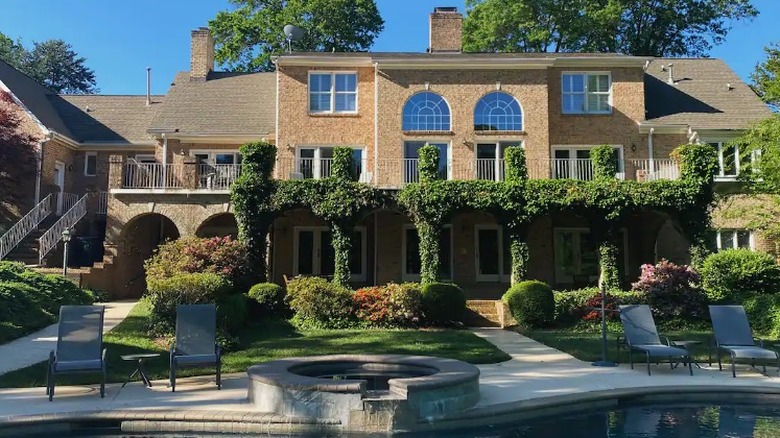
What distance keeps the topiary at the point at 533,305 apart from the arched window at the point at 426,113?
8.58 meters

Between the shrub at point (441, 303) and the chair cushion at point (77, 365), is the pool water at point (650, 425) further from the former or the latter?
the shrub at point (441, 303)

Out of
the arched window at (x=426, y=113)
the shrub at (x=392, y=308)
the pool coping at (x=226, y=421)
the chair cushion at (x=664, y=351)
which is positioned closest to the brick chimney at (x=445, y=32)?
the arched window at (x=426, y=113)

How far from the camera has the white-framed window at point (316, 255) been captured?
2391 cm

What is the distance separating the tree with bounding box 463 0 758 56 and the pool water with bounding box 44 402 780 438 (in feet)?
107

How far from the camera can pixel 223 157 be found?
25.1 metres

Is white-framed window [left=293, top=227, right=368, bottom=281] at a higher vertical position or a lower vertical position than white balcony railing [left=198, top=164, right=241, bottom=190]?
lower

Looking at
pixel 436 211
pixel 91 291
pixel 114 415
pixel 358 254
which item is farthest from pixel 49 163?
pixel 114 415

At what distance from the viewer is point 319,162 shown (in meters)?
23.1

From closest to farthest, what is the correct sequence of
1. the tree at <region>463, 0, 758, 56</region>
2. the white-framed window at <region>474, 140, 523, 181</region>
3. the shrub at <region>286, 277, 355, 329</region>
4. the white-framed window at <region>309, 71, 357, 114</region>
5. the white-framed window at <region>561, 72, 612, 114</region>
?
the shrub at <region>286, 277, 355, 329</region>, the white-framed window at <region>474, 140, 523, 181</region>, the white-framed window at <region>309, 71, 357, 114</region>, the white-framed window at <region>561, 72, 612, 114</region>, the tree at <region>463, 0, 758, 56</region>

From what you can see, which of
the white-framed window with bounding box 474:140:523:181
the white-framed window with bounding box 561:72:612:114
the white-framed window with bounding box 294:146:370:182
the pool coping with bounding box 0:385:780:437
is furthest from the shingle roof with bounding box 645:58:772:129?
the pool coping with bounding box 0:385:780:437

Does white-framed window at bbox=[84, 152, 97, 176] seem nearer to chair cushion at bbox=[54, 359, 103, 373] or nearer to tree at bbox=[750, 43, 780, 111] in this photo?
chair cushion at bbox=[54, 359, 103, 373]

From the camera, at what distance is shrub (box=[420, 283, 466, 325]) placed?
17.1 meters

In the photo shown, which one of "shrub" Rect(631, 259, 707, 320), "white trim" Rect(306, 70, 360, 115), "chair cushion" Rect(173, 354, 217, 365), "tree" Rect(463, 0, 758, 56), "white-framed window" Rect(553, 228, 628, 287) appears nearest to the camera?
"chair cushion" Rect(173, 354, 217, 365)

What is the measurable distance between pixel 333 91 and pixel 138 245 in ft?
33.4
